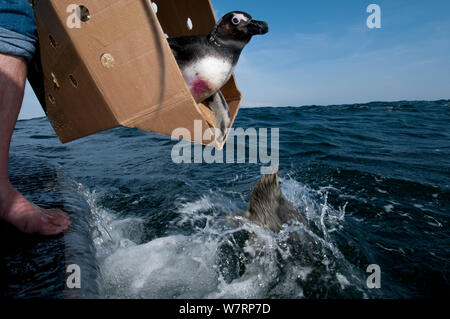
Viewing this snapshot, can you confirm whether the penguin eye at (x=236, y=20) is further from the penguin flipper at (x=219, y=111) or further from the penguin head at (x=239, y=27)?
the penguin flipper at (x=219, y=111)

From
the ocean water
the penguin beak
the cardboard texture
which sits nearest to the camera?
the cardboard texture

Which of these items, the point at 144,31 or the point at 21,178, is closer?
the point at 144,31

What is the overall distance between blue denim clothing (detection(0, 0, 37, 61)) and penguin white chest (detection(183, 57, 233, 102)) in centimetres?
90

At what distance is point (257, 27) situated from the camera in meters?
1.90

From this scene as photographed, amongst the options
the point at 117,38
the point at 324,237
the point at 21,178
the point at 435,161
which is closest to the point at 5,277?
the point at 117,38

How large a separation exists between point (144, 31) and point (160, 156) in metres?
4.58

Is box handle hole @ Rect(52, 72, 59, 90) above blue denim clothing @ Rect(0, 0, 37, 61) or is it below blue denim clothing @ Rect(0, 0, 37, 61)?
below

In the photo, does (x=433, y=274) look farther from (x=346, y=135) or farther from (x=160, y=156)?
(x=346, y=135)

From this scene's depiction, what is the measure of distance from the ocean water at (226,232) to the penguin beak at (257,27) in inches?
66.0

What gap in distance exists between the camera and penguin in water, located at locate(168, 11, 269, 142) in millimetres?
1922

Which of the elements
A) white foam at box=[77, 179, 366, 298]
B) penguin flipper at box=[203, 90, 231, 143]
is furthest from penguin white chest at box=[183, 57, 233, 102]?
white foam at box=[77, 179, 366, 298]

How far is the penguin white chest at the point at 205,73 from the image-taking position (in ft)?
6.39

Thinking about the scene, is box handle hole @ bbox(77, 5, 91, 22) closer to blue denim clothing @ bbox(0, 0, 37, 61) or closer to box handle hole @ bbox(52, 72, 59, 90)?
blue denim clothing @ bbox(0, 0, 37, 61)

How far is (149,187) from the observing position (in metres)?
4.10
